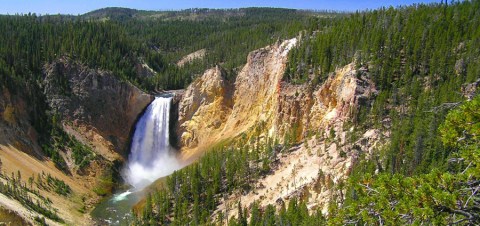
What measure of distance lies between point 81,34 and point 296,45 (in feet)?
167

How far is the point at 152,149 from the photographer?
245 ft

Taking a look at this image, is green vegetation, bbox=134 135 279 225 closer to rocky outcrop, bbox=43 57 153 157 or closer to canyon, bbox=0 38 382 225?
canyon, bbox=0 38 382 225

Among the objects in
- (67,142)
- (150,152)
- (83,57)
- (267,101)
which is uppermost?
(83,57)

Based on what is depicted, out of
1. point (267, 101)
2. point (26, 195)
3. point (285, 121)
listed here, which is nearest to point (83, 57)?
point (267, 101)

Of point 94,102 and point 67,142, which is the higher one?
point 94,102

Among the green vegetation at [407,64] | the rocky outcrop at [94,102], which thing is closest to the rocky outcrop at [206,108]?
the rocky outcrop at [94,102]

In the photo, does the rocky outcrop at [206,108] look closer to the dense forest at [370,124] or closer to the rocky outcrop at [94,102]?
the dense forest at [370,124]

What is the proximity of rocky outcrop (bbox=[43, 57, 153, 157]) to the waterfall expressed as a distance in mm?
1930

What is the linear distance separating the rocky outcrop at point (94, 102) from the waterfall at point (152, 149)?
1.93m

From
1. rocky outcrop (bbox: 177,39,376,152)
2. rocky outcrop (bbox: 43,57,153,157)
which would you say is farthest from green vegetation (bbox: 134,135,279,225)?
rocky outcrop (bbox: 43,57,153,157)

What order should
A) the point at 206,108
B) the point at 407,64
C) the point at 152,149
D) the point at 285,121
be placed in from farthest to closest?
the point at 152,149 → the point at 206,108 → the point at 285,121 → the point at 407,64

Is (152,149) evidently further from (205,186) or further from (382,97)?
(382,97)

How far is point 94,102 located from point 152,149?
12709mm

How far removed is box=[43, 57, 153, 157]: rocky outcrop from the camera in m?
70.8
